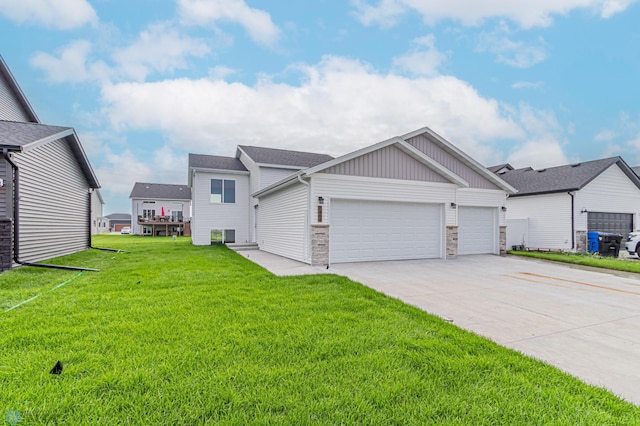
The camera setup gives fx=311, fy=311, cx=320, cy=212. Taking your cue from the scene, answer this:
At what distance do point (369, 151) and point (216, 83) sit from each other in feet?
26.9

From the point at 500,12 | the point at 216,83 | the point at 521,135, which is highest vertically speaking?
the point at 500,12

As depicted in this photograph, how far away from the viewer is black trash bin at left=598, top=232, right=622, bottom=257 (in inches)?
519

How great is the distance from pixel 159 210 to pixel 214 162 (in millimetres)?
19300

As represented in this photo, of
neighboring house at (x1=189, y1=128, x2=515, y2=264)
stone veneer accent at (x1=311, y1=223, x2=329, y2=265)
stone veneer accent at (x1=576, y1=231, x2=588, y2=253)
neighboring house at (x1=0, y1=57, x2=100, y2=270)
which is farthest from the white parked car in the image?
neighboring house at (x1=0, y1=57, x2=100, y2=270)

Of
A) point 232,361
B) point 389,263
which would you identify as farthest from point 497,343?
point 389,263

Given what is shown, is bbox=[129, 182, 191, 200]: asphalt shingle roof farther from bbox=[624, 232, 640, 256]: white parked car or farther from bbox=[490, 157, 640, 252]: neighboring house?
bbox=[624, 232, 640, 256]: white parked car

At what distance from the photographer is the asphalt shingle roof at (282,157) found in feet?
55.3

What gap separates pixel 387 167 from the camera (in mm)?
10609

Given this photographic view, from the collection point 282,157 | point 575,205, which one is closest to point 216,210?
point 282,157

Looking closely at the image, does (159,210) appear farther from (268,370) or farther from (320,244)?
(268,370)

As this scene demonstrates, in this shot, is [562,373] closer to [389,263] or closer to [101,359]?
[101,359]

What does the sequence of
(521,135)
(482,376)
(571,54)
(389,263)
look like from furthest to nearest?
(521,135)
(571,54)
(389,263)
(482,376)

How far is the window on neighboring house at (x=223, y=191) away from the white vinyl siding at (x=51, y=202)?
5.79 metres

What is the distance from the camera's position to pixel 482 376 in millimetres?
2791
